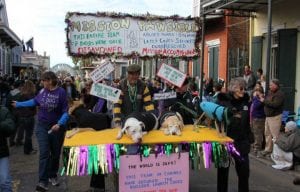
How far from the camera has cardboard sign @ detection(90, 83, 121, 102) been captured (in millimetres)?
7475

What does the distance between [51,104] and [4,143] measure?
187cm

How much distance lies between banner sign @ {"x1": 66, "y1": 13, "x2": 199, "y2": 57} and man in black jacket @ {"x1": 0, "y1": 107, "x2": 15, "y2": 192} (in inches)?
170

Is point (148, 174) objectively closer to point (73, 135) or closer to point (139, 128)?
point (139, 128)

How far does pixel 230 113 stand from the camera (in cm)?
655

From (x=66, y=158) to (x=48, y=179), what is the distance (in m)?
2.37

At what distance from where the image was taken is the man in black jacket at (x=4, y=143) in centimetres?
588

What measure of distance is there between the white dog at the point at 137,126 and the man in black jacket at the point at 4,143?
48.4 inches

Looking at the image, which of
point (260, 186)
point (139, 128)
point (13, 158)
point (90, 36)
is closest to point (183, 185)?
point (139, 128)

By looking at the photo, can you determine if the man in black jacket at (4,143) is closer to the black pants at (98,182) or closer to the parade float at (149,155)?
the parade float at (149,155)

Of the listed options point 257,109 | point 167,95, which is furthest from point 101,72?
point 257,109

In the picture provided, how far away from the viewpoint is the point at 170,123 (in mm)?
6273

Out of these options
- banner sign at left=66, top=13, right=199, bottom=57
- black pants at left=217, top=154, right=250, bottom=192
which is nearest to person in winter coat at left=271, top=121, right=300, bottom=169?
banner sign at left=66, top=13, right=199, bottom=57

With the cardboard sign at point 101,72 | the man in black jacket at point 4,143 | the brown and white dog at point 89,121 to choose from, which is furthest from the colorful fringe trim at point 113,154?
the cardboard sign at point 101,72

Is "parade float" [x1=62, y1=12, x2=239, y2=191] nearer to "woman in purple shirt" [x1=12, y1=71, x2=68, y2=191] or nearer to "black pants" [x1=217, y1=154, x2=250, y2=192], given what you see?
"black pants" [x1=217, y1=154, x2=250, y2=192]
